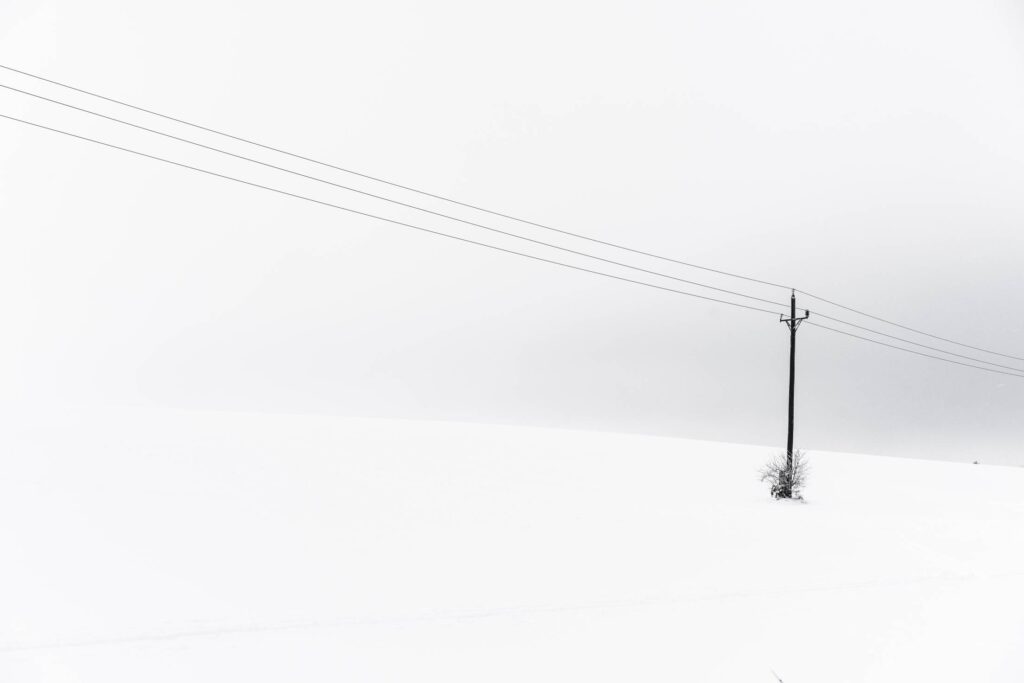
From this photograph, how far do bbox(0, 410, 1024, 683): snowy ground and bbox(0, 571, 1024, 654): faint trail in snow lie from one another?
0.04 meters

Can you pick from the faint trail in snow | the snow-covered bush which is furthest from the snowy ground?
the snow-covered bush

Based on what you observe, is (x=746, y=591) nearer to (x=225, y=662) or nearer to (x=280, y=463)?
(x=225, y=662)

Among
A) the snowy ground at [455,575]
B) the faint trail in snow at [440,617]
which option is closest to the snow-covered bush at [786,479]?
the snowy ground at [455,575]

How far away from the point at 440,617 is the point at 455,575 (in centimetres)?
177

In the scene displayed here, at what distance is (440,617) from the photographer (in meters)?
7.82

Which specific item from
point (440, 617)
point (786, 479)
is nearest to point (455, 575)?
point (440, 617)

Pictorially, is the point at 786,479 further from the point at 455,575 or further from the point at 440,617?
the point at 440,617

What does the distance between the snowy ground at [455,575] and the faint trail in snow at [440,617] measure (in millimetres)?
43

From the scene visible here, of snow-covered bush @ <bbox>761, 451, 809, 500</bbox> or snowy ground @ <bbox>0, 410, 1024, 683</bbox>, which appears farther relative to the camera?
snow-covered bush @ <bbox>761, 451, 809, 500</bbox>

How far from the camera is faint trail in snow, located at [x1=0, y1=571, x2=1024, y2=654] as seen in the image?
21.8 feet

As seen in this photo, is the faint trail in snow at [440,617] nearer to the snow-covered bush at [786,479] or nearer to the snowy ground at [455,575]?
the snowy ground at [455,575]

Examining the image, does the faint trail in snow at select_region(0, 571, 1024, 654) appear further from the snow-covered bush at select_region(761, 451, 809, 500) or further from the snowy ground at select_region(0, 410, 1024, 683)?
the snow-covered bush at select_region(761, 451, 809, 500)

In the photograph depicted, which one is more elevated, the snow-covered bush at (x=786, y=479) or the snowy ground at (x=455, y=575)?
the snow-covered bush at (x=786, y=479)

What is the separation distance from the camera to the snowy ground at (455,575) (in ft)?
21.6
